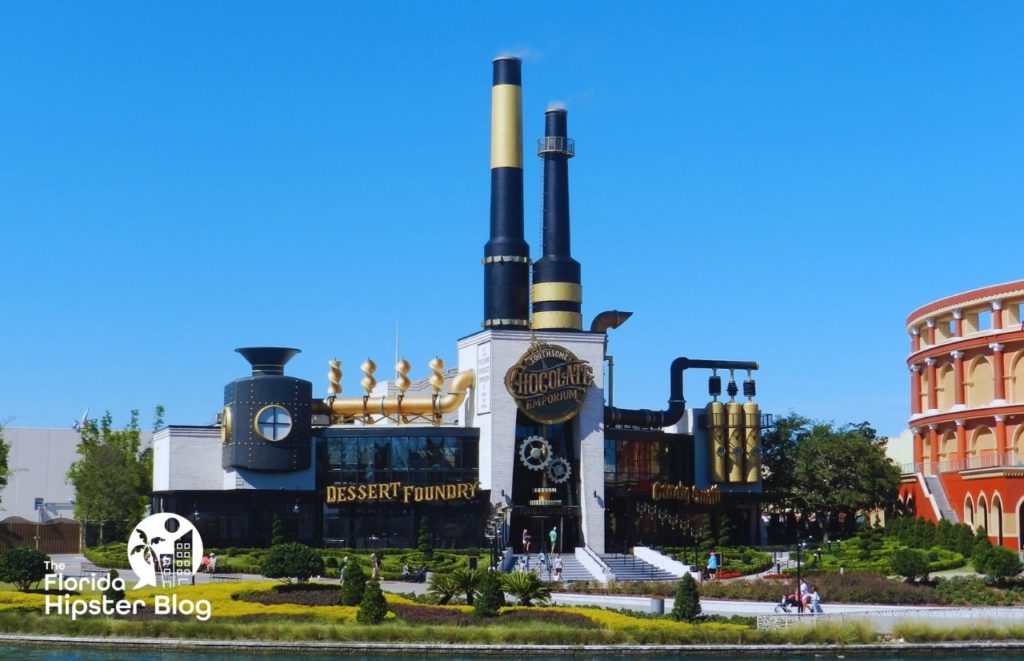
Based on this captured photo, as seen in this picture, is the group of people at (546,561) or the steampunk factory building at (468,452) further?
the steampunk factory building at (468,452)

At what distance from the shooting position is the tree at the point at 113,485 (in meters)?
112

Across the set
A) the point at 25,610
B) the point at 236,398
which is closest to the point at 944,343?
the point at 236,398

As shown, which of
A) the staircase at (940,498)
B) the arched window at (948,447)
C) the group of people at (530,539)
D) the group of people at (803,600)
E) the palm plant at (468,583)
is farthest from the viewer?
the arched window at (948,447)

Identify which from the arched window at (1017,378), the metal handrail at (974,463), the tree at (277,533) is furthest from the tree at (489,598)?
the arched window at (1017,378)

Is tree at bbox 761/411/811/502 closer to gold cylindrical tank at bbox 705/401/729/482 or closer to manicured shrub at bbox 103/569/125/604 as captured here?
gold cylindrical tank at bbox 705/401/729/482

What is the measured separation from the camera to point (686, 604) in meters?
60.7

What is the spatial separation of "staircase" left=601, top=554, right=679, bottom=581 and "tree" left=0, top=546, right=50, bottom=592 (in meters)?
32.7

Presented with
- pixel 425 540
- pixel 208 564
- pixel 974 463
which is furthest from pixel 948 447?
pixel 208 564

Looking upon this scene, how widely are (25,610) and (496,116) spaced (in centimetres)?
5026

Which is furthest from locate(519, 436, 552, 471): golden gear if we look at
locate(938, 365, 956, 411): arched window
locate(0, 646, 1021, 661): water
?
locate(0, 646, 1021, 661): water

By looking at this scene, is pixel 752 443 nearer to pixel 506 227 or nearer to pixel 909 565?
pixel 506 227

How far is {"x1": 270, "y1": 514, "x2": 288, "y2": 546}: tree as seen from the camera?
301 feet

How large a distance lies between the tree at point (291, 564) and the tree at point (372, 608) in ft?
22.1

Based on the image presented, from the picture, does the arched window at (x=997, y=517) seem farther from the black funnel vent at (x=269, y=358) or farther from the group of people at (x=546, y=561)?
the black funnel vent at (x=269, y=358)
